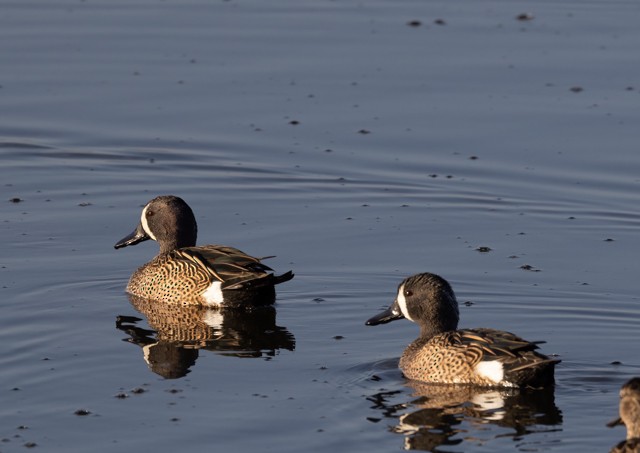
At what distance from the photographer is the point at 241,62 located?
18750 mm

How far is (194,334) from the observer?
11.8 metres

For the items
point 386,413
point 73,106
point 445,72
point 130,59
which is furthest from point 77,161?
point 386,413

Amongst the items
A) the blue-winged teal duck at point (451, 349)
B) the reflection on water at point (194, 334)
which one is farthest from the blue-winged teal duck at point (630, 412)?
the reflection on water at point (194, 334)

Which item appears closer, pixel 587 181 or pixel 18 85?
pixel 587 181

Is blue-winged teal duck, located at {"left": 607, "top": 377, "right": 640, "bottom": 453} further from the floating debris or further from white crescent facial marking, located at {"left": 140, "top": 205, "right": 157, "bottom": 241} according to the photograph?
the floating debris

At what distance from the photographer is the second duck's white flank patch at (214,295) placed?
41.4ft

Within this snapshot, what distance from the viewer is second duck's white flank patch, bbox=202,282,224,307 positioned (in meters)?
12.6

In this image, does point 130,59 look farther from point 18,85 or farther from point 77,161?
point 77,161

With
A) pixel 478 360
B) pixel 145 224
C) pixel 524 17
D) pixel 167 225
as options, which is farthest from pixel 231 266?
pixel 524 17

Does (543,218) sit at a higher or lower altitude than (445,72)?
lower

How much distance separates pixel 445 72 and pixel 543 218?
451cm

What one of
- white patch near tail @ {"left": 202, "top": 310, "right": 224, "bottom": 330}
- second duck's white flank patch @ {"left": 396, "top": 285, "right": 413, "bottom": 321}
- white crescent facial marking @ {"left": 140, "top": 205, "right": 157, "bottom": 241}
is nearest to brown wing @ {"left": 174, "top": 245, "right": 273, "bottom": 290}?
white patch near tail @ {"left": 202, "top": 310, "right": 224, "bottom": 330}

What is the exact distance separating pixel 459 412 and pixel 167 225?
4638 millimetres

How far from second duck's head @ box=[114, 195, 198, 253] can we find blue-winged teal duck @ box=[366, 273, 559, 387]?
281cm
